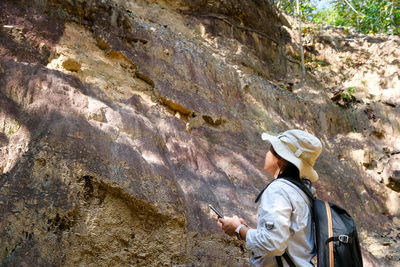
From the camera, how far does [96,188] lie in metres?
3.55

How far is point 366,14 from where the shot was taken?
1579 centimetres

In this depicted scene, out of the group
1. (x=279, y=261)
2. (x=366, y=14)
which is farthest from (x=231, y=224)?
(x=366, y=14)

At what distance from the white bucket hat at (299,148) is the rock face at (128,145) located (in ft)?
5.96

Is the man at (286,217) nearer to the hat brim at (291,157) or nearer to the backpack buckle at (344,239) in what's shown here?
the hat brim at (291,157)

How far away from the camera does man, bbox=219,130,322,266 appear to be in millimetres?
2090

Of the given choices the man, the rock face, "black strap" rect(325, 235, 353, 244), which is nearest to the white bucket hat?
the man

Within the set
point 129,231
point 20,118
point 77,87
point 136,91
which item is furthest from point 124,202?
point 136,91

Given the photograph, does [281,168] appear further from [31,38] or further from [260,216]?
[31,38]

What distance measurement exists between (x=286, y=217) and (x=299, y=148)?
56 cm

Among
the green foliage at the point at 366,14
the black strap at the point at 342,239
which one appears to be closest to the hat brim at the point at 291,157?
the black strap at the point at 342,239

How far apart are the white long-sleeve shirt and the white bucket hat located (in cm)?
21

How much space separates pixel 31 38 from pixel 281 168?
4177 millimetres

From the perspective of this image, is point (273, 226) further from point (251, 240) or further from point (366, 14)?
point (366, 14)

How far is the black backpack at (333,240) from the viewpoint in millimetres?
2072
